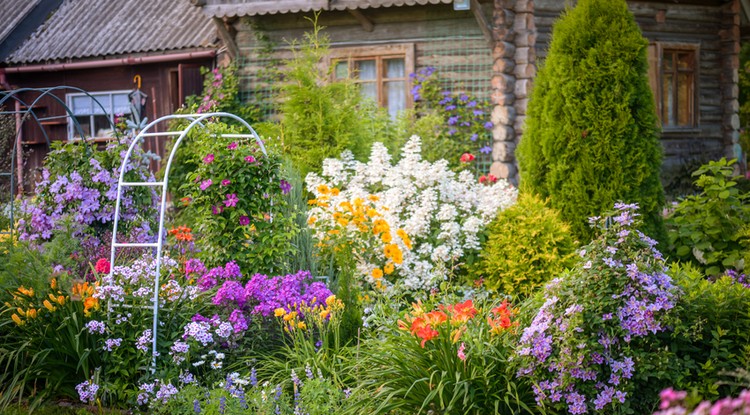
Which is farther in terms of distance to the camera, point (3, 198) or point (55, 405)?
point (3, 198)

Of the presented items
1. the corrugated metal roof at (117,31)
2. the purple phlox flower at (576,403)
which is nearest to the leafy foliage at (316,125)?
the corrugated metal roof at (117,31)

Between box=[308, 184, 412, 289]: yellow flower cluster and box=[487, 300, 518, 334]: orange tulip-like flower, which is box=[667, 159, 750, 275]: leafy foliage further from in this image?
box=[487, 300, 518, 334]: orange tulip-like flower

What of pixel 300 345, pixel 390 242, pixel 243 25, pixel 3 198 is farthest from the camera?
pixel 243 25

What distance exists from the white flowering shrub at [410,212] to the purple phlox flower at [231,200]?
985 millimetres

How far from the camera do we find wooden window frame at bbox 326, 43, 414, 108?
12.2 metres

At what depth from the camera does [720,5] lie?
44.6 ft

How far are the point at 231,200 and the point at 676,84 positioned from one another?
31.2 ft

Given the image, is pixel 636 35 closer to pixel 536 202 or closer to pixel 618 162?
pixel 618 162

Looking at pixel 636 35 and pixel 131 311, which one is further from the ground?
pixel 636 35

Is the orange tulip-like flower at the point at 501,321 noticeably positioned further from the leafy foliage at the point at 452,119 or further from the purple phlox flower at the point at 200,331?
the leafy foliage at the point at 452,119

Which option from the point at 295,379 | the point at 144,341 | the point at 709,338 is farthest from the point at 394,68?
the point at 709,338

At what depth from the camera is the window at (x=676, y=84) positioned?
42.6 feet

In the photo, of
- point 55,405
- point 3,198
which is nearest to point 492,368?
point 55,405

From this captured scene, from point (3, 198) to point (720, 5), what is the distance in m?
10.7
